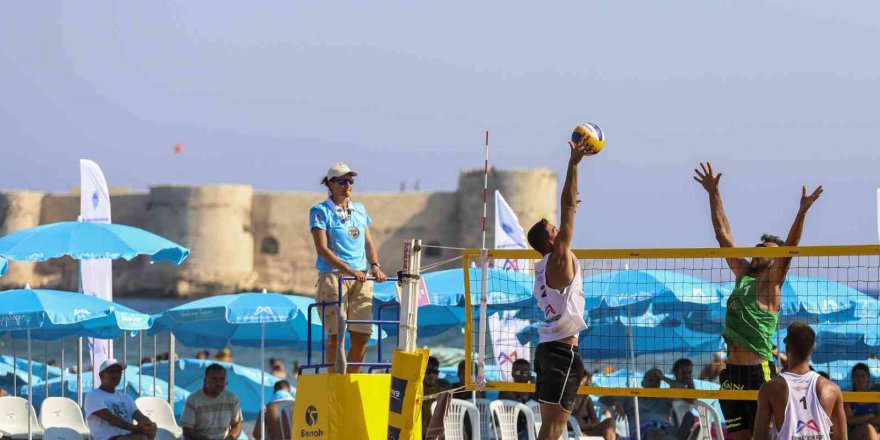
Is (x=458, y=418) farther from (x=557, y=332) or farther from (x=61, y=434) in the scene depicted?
(x=61, y=434)

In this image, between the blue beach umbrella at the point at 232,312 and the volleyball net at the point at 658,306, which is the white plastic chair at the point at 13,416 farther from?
the volleyball net at the point at 658,306

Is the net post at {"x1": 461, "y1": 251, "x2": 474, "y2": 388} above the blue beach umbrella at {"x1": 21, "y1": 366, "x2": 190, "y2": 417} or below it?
above

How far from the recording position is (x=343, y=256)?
34.0 feet

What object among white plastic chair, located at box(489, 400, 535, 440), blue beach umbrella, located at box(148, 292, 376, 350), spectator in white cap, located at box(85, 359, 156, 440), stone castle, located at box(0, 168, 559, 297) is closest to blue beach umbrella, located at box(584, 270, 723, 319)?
white plastic chair, located at box(489, 400, 535, 440)

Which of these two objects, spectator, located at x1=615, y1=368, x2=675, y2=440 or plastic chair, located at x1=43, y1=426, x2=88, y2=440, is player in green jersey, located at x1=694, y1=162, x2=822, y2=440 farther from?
plastic chair, located at x1=43, y1=426, x2=88, y2=440

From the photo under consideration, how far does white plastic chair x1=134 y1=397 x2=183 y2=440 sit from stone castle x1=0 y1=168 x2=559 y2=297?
2783 inches

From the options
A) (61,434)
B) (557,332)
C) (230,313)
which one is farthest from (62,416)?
(557,332)

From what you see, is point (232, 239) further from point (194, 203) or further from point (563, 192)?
point (563, 192)

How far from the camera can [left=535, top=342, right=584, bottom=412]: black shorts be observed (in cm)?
841

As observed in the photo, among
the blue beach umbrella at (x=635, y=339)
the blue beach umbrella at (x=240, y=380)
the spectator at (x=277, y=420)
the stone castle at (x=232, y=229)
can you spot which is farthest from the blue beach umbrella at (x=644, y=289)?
the stone castle at (x=232, y=229)

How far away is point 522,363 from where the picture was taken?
13.5 meters

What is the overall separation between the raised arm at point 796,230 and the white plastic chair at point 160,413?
7.01 metres

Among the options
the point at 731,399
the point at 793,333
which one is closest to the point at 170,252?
the point at 731,399

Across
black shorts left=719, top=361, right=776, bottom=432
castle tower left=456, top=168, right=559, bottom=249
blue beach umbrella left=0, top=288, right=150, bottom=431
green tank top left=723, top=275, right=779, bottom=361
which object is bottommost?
black shorts left=719, top=361, right=776, bottom=432
